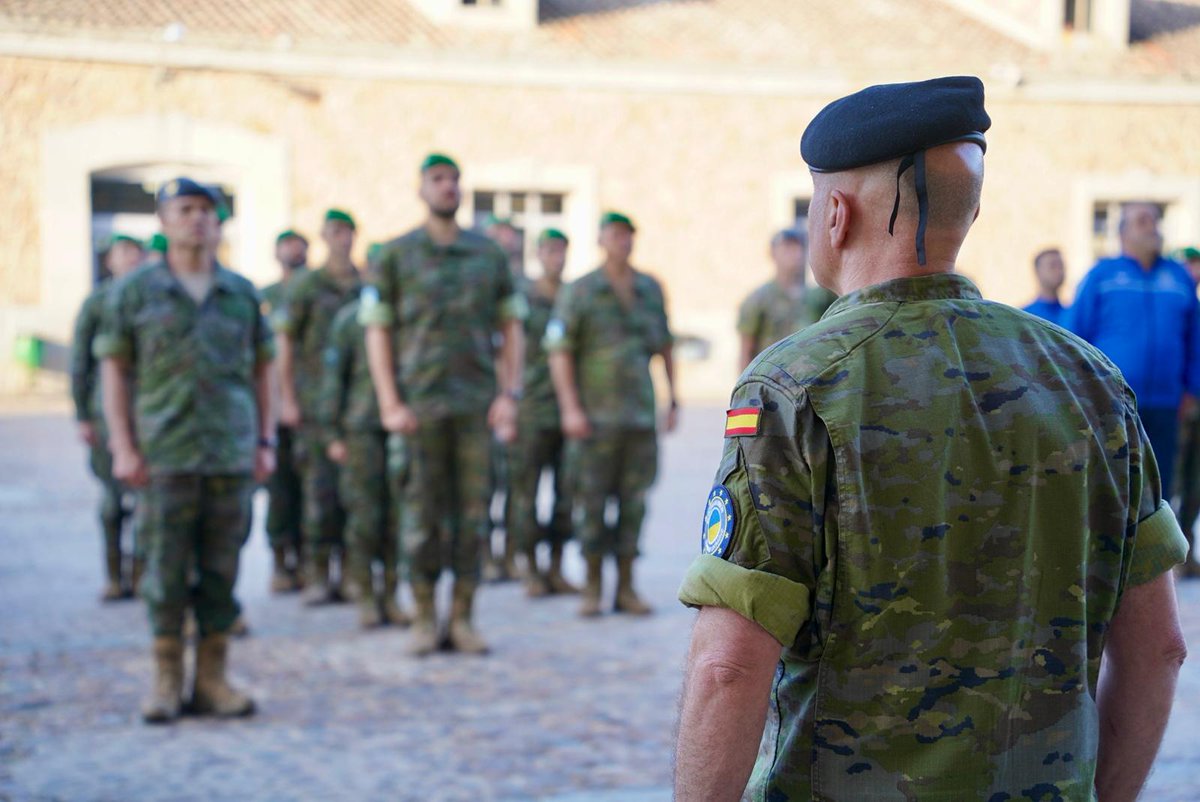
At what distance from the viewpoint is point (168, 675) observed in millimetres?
5648

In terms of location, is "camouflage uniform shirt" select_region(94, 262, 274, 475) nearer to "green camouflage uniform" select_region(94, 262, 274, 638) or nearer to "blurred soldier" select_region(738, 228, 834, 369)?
"green camouflage uniform" select_region(94, 262, 274, 638)

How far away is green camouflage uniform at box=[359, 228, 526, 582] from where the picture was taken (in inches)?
265

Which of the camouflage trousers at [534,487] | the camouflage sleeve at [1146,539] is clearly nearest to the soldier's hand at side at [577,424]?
the camouflage trousers at [534,487]

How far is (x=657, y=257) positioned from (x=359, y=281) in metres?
14.5

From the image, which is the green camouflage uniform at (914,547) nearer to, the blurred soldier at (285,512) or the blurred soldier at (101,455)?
the blurred soldier at (101,455)

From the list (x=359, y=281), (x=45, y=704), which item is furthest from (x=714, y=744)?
(x=359, y=281)

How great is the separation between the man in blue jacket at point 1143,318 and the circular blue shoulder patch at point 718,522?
6.11 m

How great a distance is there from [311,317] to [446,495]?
7.29 feet

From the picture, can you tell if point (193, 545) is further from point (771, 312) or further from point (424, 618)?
point (771, 312)

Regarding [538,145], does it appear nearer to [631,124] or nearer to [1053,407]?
[631,124]

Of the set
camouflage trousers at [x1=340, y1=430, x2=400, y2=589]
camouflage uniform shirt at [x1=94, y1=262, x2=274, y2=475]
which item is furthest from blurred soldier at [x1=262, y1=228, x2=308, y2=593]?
camouflage uniform shirt at [x1=94, y1=262, x2=274, y2=475]

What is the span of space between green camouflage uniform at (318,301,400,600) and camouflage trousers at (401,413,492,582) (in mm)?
769

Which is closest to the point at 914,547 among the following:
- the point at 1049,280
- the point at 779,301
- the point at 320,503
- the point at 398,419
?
the point at 398,419

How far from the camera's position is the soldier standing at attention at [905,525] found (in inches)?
72.2
